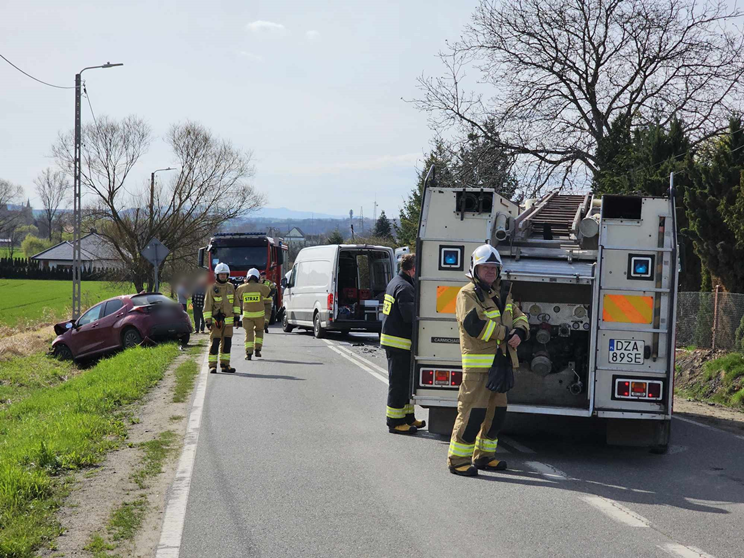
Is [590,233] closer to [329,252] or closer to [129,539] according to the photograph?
[129,539]

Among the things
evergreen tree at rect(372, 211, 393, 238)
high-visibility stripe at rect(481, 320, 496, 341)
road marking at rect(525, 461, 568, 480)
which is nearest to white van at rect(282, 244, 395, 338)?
→ road marking at rect(525, 461, 568, 480)

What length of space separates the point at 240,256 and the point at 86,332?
1017 cm

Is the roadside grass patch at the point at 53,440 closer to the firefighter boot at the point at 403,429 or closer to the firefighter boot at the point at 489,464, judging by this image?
the firefighter boot at the point at 403,429

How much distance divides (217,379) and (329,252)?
9594 mm

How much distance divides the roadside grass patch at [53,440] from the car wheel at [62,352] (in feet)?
17.5

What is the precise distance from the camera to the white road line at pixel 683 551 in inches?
204

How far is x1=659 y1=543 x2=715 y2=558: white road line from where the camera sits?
5.18 m

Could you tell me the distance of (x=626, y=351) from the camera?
25.9 ft

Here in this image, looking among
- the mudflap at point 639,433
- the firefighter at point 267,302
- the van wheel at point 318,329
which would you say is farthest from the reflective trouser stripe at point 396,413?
the van wheel at point 318,329

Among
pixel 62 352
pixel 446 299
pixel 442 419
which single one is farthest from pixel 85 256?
pixel 446 299

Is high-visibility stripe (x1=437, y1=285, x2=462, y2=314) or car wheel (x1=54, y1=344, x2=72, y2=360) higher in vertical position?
high-visibility stripe (x1=437, y1=285, x2=462, y2=314)

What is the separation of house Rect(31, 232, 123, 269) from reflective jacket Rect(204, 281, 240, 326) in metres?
36.7

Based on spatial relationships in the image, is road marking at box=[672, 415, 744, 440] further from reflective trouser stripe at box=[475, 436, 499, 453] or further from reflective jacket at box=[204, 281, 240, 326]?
reflective jacket at box=[204, 281, 240, 326]

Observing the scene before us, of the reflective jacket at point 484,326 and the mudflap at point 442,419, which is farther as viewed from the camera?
the mudflap at point 442,419
